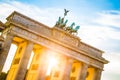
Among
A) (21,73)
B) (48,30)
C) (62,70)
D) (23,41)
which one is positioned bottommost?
(21,73)

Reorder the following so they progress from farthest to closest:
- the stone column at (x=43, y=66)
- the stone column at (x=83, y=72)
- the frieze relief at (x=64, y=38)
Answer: the stone column at (x=83, y=72) → the frieze relief at (x=64, y=38) → the stone column at (x=43, y=66)

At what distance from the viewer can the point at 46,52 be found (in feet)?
94.0

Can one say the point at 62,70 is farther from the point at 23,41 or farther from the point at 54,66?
the point at 23,41

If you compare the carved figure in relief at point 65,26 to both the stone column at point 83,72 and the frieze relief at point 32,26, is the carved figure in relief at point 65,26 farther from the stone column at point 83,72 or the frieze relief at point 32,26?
the stone column at point 83,72

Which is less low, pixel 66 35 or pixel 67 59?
pixel 66 35

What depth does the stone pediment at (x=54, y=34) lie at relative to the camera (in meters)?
26.3

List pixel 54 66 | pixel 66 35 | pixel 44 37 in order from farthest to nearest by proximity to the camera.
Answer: pixel 54 66, pixel 66 35, pixel 44 37

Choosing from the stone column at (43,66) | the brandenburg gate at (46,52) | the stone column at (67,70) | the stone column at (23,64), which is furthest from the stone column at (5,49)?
the stone column at (67,70)

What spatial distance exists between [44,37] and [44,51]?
1.93 meters

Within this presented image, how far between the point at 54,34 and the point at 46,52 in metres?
2.59

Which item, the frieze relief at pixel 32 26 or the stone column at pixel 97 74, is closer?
the frieze relief at pixel 32 26

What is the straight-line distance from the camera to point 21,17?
88.0 ft

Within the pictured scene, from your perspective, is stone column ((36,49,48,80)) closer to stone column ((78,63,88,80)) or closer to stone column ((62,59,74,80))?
stone column ((62,59,74,80))

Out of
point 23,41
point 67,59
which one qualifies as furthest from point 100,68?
point 23,41
